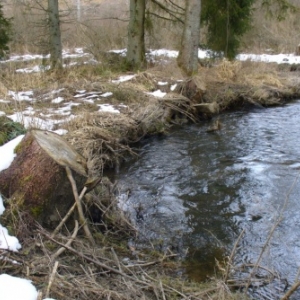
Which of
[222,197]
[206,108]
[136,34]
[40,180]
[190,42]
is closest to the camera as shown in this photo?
[40,180]

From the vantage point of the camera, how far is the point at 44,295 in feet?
9.77

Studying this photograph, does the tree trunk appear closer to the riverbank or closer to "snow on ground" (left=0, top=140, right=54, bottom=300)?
the riverbank

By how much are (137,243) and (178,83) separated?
21.4 ft

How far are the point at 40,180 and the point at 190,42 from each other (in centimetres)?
935

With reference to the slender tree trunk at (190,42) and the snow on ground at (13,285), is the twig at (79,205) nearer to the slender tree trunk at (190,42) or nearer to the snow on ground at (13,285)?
the snow on ground at (13,285)

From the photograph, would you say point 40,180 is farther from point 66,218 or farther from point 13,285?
point 13,285

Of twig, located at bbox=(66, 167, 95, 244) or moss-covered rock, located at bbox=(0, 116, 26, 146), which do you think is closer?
twig, located at bbox=(66, 167, 95, 244)

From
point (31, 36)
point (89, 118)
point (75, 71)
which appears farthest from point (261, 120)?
point (31, 36)

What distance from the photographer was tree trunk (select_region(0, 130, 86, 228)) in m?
A: 4.07

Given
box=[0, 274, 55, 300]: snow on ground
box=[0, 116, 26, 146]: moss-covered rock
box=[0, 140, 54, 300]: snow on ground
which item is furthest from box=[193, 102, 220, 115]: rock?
box=[0, 274, 55, 300]: snow on ground

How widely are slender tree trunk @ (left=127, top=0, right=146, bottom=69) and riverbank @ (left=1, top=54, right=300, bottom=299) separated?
151 cm

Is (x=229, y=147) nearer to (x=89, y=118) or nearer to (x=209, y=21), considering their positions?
(x=89, y=118)

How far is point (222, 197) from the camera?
6.00m

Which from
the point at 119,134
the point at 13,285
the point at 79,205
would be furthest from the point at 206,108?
the point at 13,285
